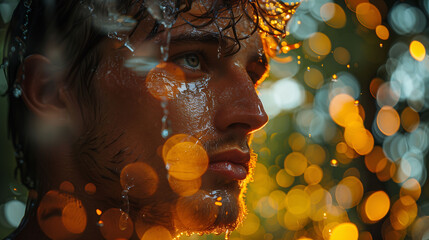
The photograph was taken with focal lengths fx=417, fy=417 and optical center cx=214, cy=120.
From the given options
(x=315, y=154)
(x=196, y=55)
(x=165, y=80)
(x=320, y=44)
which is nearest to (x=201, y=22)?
(x=196, y=55)

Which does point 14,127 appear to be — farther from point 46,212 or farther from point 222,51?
point 222,51

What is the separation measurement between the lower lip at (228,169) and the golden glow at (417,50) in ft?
19.8

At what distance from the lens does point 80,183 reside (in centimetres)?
184

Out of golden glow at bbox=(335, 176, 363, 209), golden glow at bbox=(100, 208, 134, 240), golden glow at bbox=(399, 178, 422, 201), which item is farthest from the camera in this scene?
golden glow at bbox=(399, 178, 422, 201)

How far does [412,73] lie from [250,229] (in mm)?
3784

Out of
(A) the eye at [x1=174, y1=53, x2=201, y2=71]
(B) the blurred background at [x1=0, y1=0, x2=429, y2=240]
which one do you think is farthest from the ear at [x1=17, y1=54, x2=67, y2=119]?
(B) the blurred background at [x1=0, y1=0, x2=429, y2=240]

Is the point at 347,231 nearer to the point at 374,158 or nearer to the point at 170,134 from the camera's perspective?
the point at 374,158

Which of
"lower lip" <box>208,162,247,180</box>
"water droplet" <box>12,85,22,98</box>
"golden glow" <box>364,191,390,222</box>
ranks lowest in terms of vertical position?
"golden glow" <box>364,191,390,222</box>

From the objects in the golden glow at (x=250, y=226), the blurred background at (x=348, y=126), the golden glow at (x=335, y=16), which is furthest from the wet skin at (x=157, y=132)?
the golden glow at (x=250, y=226)

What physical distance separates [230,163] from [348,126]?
18.6 feet

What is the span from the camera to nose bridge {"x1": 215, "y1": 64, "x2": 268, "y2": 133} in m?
1.80

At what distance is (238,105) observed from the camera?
5.99ft

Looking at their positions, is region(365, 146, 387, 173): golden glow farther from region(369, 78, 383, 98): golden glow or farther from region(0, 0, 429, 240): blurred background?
region(369, 78, 383, 98): golden glow

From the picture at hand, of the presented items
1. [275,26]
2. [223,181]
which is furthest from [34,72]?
[275,26]
